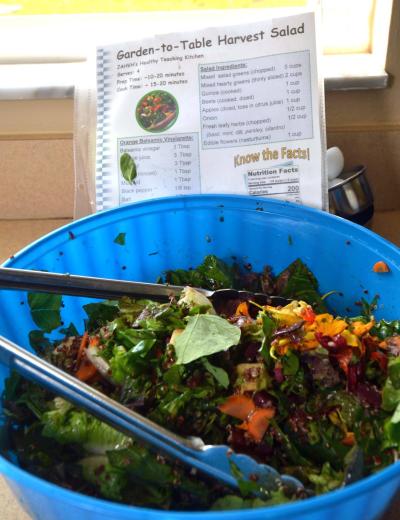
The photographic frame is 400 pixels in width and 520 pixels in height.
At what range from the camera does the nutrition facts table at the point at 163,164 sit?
0.86 meters

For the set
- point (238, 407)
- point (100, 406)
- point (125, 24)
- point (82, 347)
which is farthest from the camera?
point (125, 24)

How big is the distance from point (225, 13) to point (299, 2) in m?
0.13

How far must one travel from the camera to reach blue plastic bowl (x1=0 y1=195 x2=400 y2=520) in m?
0.75

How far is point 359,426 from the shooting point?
595 millimetres

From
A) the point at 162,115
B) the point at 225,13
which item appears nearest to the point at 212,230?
the point at 162,115

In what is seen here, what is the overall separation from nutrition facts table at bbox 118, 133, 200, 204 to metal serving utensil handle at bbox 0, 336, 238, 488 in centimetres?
41

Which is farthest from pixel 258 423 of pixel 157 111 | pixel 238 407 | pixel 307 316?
pixel 157 111

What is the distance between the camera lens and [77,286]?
68 centimetres

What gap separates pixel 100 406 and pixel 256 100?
1.72ft

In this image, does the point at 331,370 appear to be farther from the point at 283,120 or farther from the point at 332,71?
the point at 332,71

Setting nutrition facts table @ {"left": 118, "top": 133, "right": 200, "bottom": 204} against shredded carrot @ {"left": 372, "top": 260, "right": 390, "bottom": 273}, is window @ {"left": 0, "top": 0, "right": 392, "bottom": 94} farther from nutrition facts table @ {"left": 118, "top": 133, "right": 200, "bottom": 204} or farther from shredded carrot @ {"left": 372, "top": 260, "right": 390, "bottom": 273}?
shredded carrot @ {"left": 372, "top": 260, "right": 390, "bottom": 273}

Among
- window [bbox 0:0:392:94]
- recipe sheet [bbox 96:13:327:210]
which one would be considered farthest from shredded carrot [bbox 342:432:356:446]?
window [bbox 0:0:392:94]

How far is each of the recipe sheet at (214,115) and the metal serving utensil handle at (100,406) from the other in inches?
16.4

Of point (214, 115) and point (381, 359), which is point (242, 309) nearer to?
point (381, 359)
